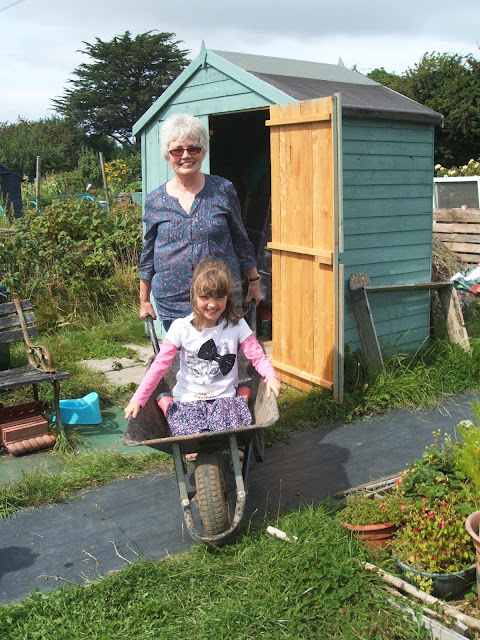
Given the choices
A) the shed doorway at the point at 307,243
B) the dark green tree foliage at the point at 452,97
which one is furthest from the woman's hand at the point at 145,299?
the dark green tree foliage at the point at 452,97

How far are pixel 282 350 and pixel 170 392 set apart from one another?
2.40 metres

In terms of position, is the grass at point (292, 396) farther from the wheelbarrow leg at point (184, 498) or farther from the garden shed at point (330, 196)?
the wheelbarrow leg at point (184, 498)

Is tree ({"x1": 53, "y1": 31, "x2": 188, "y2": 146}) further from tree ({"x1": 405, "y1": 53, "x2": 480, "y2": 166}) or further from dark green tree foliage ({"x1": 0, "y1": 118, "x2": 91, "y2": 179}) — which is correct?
tree ({"x1": 405, "y1": 53, "x2": 480, "y2": 166})

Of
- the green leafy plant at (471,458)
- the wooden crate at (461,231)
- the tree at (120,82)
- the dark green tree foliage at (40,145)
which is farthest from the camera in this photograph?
the tree at (120,82)

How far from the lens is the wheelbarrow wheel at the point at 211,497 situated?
3.36 metres

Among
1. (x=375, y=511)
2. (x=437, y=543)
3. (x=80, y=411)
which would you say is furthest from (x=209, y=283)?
(x=80, y=411)

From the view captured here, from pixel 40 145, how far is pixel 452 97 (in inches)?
1106

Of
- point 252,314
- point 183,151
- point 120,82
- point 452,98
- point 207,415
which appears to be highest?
point 120,82

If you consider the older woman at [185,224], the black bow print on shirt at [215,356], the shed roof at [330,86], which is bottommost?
the black bow print on shirt at [215,356]

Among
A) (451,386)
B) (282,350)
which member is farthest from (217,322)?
(451,386)

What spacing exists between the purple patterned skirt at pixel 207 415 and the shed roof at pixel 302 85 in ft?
9.74

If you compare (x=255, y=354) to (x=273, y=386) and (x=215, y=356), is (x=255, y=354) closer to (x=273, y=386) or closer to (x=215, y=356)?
(x=215, y=356)

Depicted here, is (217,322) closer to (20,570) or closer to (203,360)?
(203,360)

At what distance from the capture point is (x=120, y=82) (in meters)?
53.5
